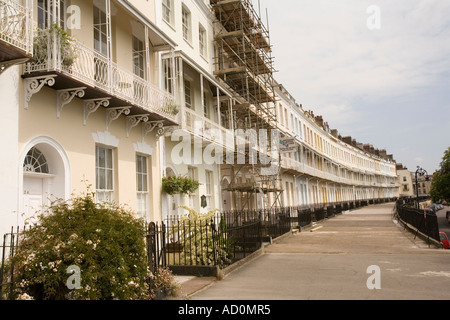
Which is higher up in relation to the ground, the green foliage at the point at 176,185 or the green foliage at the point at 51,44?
the green foliage at the point at 51,44

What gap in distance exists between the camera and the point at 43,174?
25.7 feet

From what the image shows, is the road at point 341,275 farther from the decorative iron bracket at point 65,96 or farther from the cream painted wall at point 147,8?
the cream painted wall at point 147,8

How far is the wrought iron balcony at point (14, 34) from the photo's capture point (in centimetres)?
610

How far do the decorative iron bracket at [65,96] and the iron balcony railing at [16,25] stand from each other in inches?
58.0

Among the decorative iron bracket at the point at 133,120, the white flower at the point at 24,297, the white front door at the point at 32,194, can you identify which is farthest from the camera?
the decorative iron bracket at the point at 133,120

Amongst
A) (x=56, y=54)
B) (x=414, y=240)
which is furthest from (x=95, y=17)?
(x=414, y=240)

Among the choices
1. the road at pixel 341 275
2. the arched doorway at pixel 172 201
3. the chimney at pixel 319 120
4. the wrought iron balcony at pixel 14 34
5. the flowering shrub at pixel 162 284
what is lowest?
the road at pixel 341 275

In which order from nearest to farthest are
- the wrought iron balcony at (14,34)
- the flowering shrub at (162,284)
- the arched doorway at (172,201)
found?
the wrought iron balcony at (14,34) < the flowering shrub at (162,284) < the arched doorway at (172,201)

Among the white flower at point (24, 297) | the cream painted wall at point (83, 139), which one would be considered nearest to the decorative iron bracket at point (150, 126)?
the cream painted wall at point (83, 139)

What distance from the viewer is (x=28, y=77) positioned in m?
7.20

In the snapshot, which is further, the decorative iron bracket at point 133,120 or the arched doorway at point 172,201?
the arched doorway at point 172,201

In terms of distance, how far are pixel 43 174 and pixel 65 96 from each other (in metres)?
1.70

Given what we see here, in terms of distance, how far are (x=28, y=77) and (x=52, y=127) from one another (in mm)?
1150

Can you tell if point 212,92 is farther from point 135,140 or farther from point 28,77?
point 28,77
